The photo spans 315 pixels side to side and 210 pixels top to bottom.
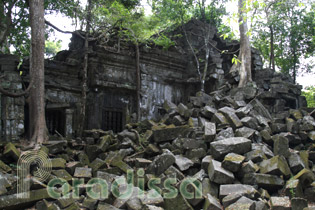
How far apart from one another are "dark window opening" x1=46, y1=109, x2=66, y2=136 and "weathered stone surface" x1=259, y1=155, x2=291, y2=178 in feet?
22.0

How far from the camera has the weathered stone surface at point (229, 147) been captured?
17.0 feet

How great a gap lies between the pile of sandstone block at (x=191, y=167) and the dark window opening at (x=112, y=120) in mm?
2743

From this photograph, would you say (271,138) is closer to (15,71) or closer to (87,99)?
(87,99)

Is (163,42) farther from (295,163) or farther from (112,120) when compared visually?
(295,163)

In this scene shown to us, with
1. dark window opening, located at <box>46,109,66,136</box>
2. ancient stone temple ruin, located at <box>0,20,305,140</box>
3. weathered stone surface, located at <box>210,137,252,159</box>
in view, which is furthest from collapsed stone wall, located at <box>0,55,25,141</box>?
weathered stone surface, located at <box>210,137,252,159</box>

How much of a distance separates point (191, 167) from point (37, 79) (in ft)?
14.7

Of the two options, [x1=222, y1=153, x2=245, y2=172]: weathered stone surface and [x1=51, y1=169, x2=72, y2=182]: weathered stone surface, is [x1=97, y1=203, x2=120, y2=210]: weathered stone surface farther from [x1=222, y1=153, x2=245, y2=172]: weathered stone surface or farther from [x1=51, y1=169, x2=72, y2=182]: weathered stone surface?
[x1=222, y1=153, x2=245, y2=172]: weathered stone surface

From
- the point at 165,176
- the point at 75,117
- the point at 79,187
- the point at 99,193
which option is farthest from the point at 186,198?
the point at 75,117

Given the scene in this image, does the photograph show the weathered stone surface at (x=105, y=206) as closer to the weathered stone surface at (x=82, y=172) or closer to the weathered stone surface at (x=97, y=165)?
the weathered stone surface at (x=82, y=172)

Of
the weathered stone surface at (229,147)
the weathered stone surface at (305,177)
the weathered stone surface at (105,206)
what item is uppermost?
the weathered stone surface at (229,147)

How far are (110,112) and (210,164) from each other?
6.20 meters

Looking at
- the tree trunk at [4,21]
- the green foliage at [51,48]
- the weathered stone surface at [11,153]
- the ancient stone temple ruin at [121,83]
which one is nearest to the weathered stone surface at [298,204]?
the ancient stone temple ruin at [121,83]

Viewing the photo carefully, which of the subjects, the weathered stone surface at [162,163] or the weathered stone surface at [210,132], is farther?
the weathered stone surface at [210,132]

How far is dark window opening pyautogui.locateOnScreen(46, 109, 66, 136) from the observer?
955 centimetres
